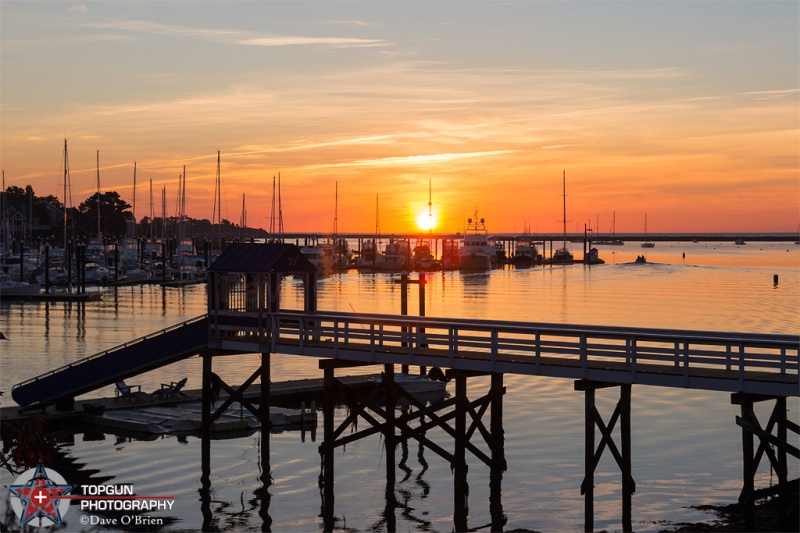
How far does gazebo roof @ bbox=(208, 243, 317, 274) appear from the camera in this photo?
3222 centimetres

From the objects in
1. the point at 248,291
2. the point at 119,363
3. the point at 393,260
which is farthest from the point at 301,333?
the point at 393,260

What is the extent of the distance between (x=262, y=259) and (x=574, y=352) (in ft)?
36.1

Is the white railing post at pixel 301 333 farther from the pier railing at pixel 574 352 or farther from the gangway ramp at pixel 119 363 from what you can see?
the gangway ramp at pixel 119 363

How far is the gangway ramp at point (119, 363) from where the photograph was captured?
1305 inches

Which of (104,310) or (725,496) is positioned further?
(104,310)

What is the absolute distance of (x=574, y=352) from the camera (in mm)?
26406

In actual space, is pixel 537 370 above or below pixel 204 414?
above

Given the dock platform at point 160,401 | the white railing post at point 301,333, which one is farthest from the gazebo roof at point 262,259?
the dock platform at point 160,401

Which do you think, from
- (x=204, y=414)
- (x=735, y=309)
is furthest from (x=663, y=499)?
(x=735, y=309)

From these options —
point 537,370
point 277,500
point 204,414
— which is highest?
point 537,370

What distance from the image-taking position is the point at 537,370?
2625 centimetres

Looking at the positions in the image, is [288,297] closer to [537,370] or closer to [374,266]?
[374,266]

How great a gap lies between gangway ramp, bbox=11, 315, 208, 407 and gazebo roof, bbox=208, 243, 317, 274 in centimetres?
198

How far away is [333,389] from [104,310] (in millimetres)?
73412
